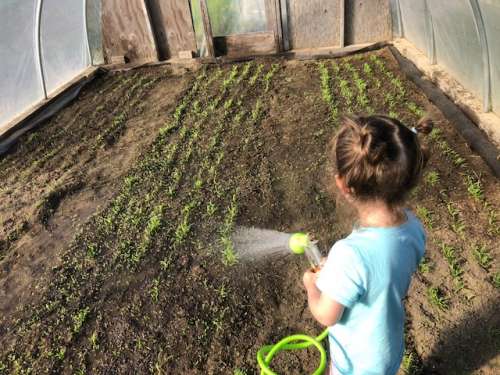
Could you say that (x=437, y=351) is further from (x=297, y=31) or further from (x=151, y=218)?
(x=297, y=31)

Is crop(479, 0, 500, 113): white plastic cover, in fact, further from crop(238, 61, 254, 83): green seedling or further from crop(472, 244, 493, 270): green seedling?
crop(238, 61, 254, 83): green seedling

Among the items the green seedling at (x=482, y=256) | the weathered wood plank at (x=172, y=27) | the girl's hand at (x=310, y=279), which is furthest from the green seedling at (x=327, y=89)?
the girl's hand at (x=310, y=279)

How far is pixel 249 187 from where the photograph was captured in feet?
16.5

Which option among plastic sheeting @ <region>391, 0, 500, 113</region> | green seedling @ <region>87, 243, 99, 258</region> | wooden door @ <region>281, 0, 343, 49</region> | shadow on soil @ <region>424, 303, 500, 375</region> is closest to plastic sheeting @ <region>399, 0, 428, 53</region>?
plastic sheeting @ <region>391, 0, 500, 113</region>

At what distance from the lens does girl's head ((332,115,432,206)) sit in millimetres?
1673

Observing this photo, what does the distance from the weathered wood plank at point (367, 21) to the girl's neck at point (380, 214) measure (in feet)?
24.2

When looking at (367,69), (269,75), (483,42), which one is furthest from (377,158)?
(269,75)

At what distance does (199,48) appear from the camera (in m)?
8.84

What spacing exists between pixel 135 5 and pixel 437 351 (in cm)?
774

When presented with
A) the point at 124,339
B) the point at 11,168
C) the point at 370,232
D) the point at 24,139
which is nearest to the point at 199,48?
the point at 24,139

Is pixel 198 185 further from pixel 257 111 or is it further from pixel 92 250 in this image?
pixel 257 111

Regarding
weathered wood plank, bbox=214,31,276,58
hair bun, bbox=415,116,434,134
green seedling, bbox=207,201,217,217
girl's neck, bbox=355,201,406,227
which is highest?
hair bun, bbox=415,116,434,134

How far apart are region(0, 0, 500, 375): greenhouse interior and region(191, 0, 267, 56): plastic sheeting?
0.05 meters

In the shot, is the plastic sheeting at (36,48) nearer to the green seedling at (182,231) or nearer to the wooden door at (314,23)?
the wooden door at (314,23)
